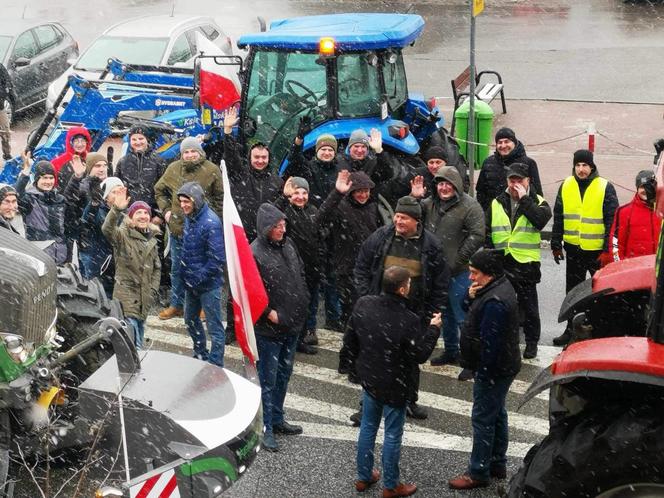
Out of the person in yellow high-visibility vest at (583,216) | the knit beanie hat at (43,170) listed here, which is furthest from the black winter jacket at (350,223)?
the knit beanie hat at (43,170)

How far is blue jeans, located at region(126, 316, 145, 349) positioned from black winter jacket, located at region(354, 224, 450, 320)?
1.84 m

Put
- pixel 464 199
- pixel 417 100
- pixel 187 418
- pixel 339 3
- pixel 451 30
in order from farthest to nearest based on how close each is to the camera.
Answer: pixel 339 3, pixel 451 30, pixel 417 100, pixel 464 199, pixel 187 418

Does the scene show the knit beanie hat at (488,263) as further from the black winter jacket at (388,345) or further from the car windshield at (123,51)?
the car windshield at (123,51)

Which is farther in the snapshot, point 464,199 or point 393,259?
point 464,199

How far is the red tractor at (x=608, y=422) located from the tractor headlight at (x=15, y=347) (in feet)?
9.02

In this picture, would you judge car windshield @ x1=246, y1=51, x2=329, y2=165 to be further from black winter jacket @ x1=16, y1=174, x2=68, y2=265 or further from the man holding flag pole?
the man holding flag pole

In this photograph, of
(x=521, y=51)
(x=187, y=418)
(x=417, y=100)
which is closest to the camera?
(x=187, y=418)

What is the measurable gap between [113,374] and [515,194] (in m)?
3.66

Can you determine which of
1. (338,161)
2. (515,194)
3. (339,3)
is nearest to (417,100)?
(338,161)

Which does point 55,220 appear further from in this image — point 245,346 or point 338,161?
point 245,346

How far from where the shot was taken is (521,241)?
913cm

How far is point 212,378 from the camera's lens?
695cm

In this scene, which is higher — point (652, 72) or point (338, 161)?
point (338, 161)

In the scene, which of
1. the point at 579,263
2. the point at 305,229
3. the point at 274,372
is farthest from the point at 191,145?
the point at 579,263
